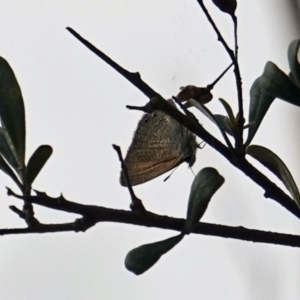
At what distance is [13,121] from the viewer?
0.47 meters

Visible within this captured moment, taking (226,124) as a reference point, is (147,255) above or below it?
below

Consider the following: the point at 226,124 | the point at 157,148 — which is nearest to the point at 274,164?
the point at 226,124

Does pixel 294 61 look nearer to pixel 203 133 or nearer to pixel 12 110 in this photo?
pixel 203 133

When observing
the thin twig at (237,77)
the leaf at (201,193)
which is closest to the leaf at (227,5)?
the thin twig at (237,77)

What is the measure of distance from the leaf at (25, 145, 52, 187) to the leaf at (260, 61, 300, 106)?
201mm

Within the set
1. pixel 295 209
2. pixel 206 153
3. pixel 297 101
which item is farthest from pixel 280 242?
pixel 206 153

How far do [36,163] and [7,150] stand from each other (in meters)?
0.05

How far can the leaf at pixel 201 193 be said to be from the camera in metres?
0.40

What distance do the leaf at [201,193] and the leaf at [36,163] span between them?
12 centimetres

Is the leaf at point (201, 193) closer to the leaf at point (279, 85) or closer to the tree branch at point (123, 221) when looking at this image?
the tree branch at point (123, 221)

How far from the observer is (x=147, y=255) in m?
0.42

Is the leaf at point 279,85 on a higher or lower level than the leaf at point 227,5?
lower

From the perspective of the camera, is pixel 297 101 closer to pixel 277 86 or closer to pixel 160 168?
Result: pixel 277 86

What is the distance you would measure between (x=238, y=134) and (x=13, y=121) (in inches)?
7.3
